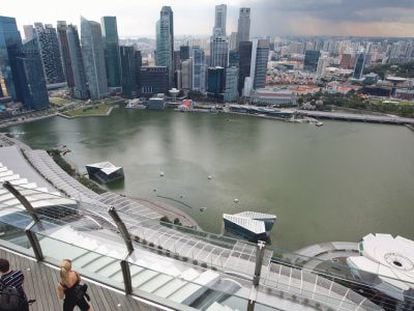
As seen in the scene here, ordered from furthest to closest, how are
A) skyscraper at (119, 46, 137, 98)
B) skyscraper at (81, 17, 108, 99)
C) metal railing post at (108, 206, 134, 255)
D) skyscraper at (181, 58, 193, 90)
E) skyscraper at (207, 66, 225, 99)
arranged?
skyscraper at (181, 58, 193, 90) < skyscraper at (119, 46, 137, 98) < skyscraper at (207, 66, 225, 99) < skyscraper at (81, 17, 108, 99) < metal railing post at (108, 206, 134, 255)

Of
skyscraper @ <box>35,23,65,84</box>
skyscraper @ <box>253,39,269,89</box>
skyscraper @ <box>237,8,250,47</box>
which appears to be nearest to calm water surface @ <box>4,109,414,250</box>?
skyscraper @ <box>253,39,269,89</box>

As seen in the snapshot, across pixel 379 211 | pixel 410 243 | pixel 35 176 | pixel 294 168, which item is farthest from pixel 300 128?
pixel 35 176

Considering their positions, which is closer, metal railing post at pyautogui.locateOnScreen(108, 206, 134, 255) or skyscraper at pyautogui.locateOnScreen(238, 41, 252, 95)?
metal railing post at pyautogui.locateOnScreen(108, 206, 134, 255)

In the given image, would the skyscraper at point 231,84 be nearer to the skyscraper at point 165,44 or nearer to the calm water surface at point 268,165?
the calm water surface at point 268,165

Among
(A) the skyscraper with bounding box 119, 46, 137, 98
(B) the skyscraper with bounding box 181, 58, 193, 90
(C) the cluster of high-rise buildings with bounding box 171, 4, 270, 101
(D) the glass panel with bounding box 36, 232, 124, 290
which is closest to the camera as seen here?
(D) the glass panel with bounding box 36, 232, 124, 290

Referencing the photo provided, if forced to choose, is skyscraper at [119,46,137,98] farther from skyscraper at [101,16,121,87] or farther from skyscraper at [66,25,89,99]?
skyscraper at [66,25,89,99]

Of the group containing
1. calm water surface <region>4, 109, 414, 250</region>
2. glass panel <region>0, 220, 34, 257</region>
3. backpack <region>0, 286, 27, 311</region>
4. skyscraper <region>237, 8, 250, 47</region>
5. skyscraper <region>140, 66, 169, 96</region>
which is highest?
skyscraper <region>237, 8, 250, 47</region>

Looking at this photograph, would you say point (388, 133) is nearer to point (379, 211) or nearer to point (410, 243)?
point (379, 211)

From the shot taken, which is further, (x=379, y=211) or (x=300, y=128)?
(x=300, y=128)
